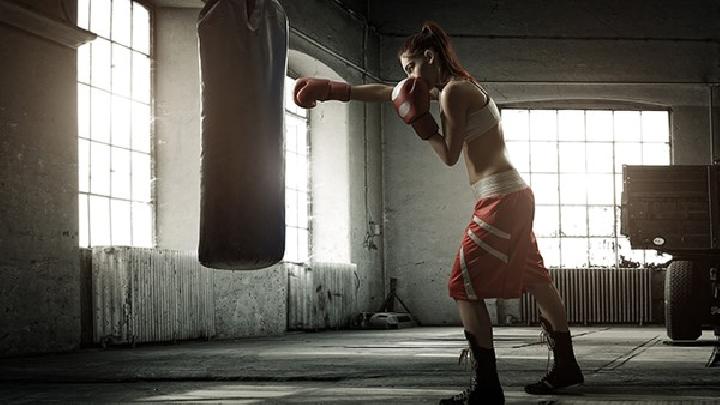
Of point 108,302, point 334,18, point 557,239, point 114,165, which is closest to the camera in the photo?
point 108,302

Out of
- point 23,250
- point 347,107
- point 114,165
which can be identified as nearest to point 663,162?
point 347,107

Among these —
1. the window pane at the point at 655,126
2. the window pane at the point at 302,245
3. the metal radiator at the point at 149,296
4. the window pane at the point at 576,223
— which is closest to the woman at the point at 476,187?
the metal radiator at the point at 149,296

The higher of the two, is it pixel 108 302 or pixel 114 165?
pixel 114 165

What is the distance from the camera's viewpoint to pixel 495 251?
11.2 feet

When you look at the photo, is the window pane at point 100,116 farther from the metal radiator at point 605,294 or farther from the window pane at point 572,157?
the window pane at point 572,157

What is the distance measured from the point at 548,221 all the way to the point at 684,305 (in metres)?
5.50

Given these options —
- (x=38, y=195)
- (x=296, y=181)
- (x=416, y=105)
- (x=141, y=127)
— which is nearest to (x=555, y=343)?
(x=416, y=105)

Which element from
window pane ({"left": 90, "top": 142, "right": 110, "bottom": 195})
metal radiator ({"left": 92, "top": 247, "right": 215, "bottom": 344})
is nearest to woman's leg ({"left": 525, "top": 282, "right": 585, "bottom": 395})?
metal radiator ({"left": 92, "top": 247, "right": 215, "bottom": 344})

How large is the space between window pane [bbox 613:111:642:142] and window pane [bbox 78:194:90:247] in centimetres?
763

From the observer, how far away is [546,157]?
1298 cm

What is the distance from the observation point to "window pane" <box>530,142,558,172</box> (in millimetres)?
12961

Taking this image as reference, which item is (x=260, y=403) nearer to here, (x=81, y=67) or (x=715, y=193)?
(x=81, y=67)

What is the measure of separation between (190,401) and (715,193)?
5861 mm

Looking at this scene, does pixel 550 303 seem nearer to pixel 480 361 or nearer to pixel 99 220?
pixel 480 361
